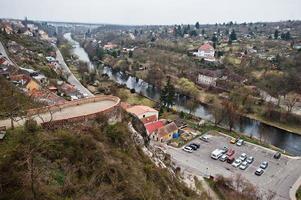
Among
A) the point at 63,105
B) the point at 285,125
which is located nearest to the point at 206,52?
the point at 285,125

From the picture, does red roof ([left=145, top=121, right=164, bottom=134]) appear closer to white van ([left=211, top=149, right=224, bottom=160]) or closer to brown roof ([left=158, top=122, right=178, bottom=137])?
brown roof ([left=158, top=122, right=178, bottom=137])

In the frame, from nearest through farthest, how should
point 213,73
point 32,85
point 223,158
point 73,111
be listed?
point 73,111 → point 223,158 → point 32,85 → point 213,73

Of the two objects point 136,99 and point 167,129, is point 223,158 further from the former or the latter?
point 136,99

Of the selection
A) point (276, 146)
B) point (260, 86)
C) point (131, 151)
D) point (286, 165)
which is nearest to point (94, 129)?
point (131, 151)

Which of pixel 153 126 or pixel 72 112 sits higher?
pixel 72 112

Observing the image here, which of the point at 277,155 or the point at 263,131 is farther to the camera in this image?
the point at 263,131

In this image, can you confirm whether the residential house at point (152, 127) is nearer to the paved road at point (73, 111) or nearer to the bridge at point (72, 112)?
the bridge at point (72, 112)
